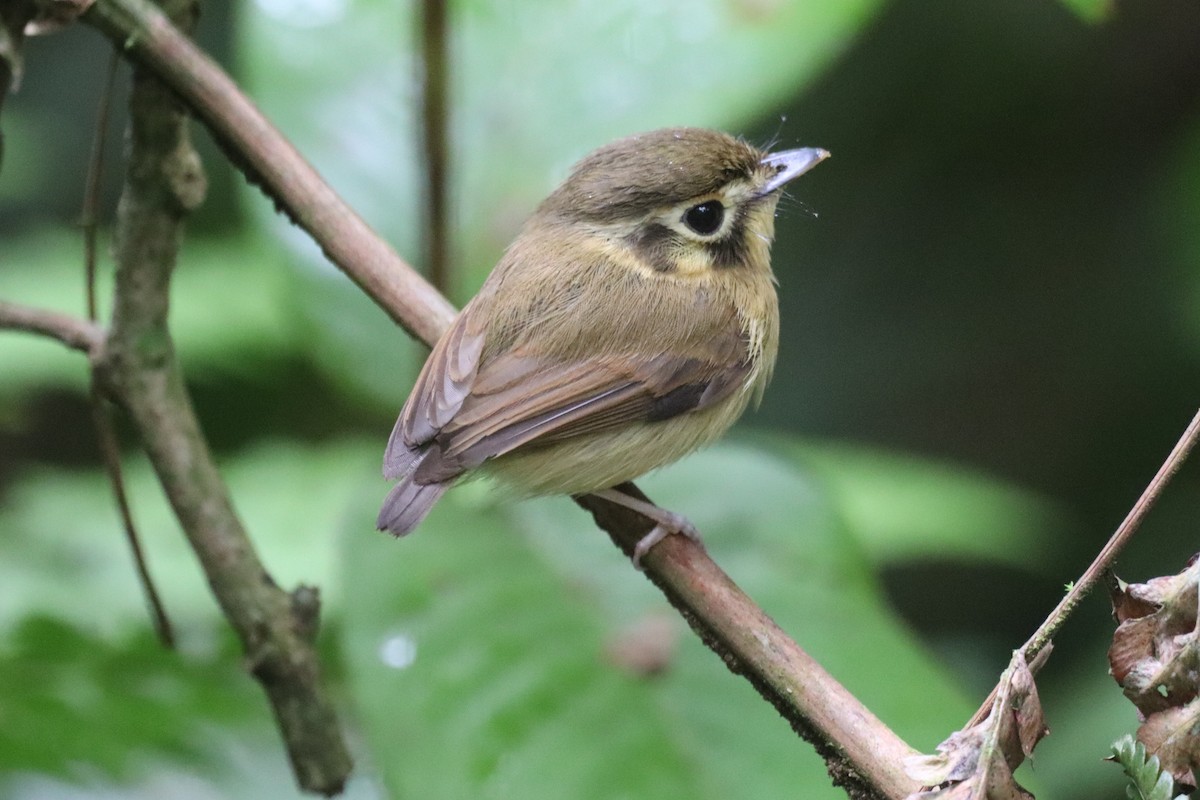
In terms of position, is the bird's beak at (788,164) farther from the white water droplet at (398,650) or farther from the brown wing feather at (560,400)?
the white water droplet at (398,650)

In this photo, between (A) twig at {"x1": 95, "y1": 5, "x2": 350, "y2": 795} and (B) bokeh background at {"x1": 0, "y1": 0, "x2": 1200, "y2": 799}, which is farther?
(B) bokeh background at {"x1": 0, "y1": 0, "x2": 1200, "y2": 799}

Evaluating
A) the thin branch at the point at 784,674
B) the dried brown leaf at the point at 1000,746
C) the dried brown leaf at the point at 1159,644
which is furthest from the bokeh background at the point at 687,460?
the dried brown leaf at the point at 1000,746

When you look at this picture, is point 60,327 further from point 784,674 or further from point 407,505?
point 784,674

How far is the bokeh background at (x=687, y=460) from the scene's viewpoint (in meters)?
2.60

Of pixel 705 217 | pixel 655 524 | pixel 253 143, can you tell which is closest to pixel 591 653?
pixel 655 524

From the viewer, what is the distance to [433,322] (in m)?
2.29

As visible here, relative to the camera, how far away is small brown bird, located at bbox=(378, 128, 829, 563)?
2357 millimetres

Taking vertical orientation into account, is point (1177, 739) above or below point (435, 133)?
below

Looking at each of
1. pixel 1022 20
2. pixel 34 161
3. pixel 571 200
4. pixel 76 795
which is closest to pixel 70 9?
pixel 571 200

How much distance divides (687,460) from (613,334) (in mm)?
711

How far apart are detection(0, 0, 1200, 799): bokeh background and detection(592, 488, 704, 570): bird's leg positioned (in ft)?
1.42

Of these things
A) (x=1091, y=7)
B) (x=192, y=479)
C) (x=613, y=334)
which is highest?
(x=1091, y=7)

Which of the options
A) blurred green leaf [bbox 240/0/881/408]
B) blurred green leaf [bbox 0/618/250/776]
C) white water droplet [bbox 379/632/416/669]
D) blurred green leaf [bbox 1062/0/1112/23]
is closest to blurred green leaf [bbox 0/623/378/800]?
blurred green leaf [bbox 0/618/250/776]

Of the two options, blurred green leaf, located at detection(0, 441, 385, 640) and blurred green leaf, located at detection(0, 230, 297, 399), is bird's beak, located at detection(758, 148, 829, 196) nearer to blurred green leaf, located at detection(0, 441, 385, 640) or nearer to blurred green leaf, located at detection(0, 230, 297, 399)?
blurred green leaf, located at detection(0, 441, 385, 640)
